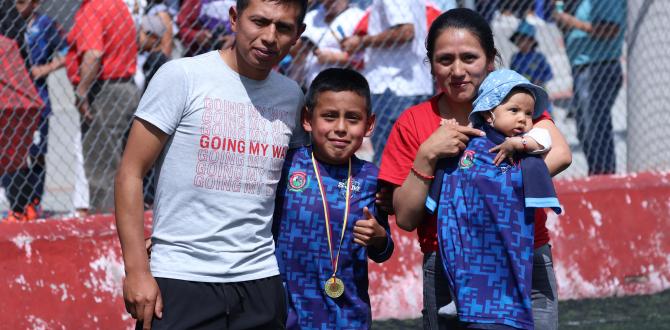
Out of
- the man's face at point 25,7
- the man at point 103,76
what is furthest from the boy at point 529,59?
the man's face at point 25,7

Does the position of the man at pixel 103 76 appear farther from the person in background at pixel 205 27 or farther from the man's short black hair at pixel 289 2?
the man's short black hair at pixel 289 2

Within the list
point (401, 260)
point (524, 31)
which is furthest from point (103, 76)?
point (524, 31)

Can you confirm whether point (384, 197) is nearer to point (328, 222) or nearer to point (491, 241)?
point (328, 222)

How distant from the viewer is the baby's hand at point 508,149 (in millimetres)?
3633

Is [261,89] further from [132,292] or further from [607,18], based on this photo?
[607,18]

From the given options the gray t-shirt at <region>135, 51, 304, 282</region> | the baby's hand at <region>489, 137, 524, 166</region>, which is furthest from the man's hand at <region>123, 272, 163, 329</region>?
the baby's hand at <region>489, 137, 524, 166</region>

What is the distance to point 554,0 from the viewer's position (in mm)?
8641

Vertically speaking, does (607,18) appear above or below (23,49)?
above

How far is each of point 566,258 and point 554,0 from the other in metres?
2.30

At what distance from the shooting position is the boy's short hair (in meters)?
4.09

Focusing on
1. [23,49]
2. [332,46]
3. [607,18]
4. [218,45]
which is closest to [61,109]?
[23,49]

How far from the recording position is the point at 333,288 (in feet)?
13.1

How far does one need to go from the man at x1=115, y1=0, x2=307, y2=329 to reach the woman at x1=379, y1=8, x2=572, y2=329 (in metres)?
0.47

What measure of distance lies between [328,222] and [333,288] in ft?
0.80
